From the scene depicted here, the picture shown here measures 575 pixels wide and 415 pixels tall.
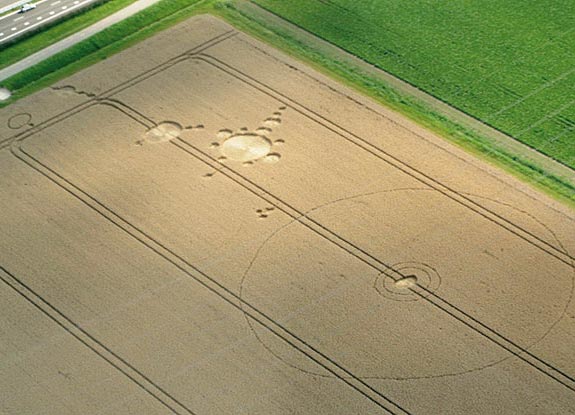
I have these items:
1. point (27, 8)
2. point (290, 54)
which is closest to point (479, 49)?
point (290, 54)

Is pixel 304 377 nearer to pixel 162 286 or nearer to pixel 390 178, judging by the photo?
pixel 162 286

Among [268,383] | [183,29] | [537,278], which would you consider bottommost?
[268,383]

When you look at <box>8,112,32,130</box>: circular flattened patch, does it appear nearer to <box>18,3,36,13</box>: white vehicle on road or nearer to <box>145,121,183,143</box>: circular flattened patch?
<box>145,121,183,143</box>: circular flattened patch

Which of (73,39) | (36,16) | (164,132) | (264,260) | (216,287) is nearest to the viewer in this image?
(216,287)

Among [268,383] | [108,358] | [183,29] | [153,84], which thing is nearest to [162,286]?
[108,358]

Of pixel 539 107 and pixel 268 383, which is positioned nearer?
pixel 268 383

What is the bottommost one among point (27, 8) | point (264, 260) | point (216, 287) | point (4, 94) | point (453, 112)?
point (216, 287)

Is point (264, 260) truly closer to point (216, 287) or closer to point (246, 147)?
point (216, 287)
